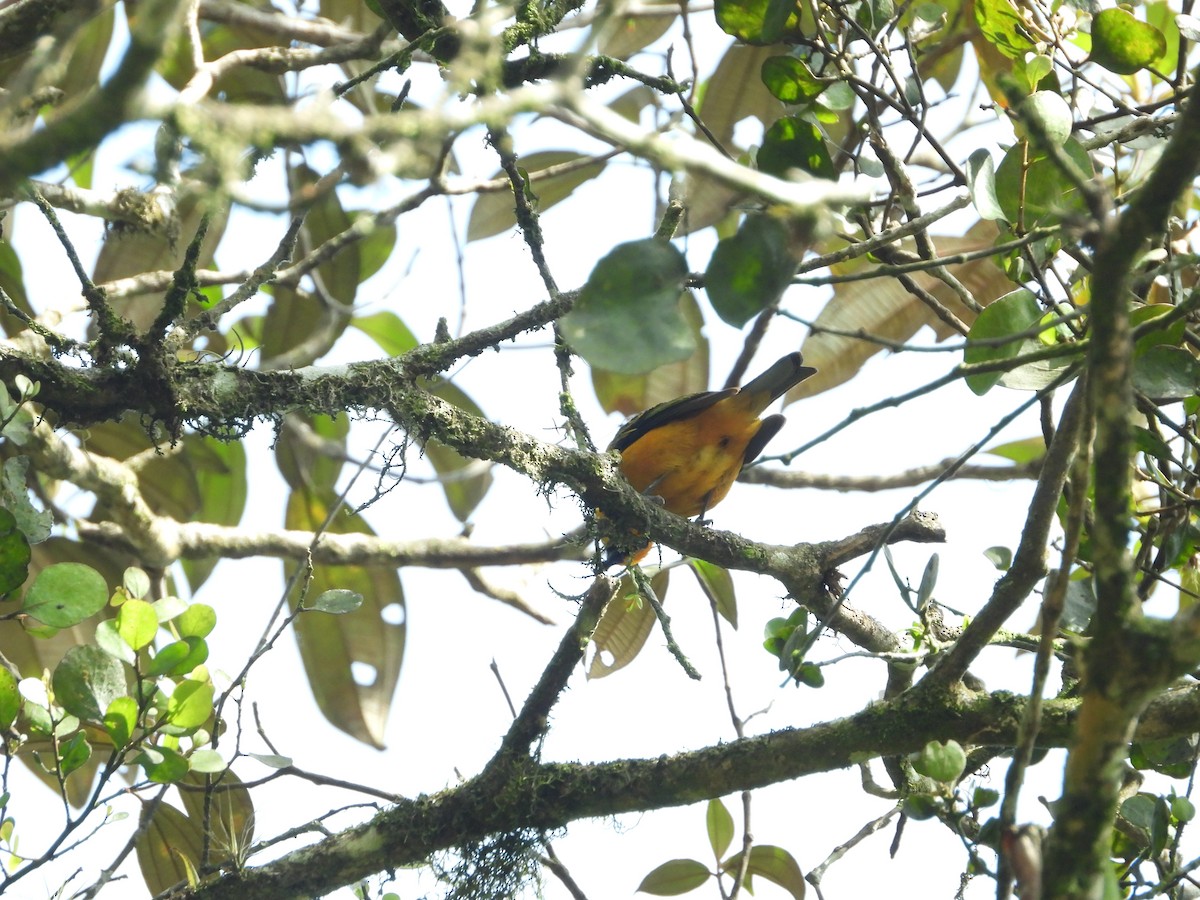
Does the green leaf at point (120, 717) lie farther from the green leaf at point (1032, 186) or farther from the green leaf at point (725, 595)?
the green leaf at point (725, 595)

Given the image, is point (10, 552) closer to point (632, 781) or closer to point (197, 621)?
point (197, 621)

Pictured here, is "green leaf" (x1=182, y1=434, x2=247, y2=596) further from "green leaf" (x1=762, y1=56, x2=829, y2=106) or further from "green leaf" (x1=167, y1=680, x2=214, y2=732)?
"green leaf" (x1=762, y1=56, x2=829, y2=106)

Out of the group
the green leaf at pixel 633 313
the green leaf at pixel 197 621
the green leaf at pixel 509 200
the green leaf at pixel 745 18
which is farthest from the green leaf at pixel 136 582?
the green leaf at pixel 509 200

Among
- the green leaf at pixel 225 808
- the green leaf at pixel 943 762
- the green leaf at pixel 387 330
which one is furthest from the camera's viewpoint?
the green leaf at pixel 387 330

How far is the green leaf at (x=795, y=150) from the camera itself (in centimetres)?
184

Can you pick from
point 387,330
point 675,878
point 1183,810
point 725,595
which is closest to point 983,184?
point 1183,810

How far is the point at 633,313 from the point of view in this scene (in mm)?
1219

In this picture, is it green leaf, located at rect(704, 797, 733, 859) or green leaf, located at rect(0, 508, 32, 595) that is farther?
green leaf, located at rect(704, 797, 733, 859)

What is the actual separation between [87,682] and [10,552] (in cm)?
30

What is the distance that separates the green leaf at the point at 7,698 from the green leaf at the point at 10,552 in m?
0.20

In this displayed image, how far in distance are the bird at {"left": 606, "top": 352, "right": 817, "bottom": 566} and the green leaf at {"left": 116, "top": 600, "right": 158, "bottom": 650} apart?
7.59 ft

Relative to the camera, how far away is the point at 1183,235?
3223mm

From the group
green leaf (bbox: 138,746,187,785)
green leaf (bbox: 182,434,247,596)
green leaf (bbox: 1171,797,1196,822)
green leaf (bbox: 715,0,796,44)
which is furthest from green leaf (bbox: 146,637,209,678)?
green leaf (bbox: 182,434,247,596)

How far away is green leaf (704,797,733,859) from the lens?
131 inches
